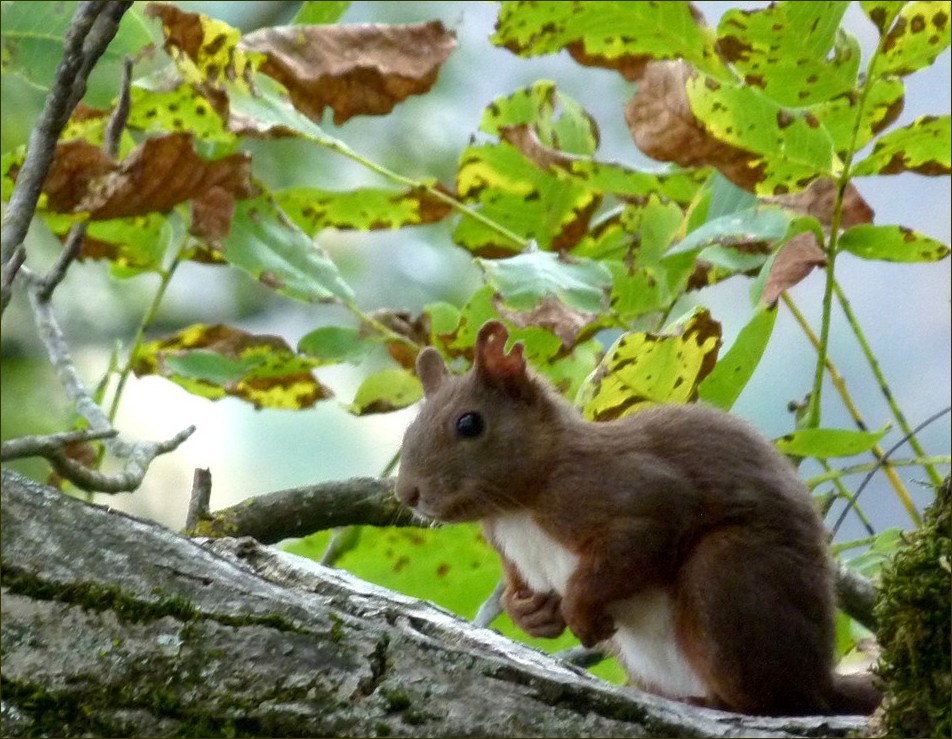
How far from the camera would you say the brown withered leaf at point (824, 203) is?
6.13 ft

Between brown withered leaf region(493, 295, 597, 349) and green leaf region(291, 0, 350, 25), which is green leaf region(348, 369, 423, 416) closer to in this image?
brown withered leaf region(493, 295, 597, 349)

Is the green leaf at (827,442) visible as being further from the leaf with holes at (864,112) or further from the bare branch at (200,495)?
the bare branch at (200,495)

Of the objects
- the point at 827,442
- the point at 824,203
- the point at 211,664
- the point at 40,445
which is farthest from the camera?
the point at 824,203

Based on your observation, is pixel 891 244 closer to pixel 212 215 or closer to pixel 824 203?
pixel 824 203

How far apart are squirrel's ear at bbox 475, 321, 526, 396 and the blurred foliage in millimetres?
50

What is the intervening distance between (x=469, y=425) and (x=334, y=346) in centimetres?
41

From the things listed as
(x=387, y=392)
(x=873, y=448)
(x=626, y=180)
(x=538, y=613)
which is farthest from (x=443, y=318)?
(x=873, y=448)

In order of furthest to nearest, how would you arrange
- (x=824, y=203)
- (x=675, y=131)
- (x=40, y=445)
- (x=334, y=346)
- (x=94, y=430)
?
Result: (x=334, y=346) → (x=824, y=203) → (x=675, y=131) → (x=94, y=430) → (x=40, y=445)

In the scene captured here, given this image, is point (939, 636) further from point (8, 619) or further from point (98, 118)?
point (98, 118)

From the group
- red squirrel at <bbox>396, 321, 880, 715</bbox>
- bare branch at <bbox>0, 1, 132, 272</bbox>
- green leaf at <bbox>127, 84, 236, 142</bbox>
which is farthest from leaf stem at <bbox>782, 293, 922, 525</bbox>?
bare branch at <bbox>0, 1, 132, 272</bbox>

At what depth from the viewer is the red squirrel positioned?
141 cm

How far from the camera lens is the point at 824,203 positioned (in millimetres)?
1882

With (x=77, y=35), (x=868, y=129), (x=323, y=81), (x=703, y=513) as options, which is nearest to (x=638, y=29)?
(x=868, y=129)

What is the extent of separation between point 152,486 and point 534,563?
1.82m
